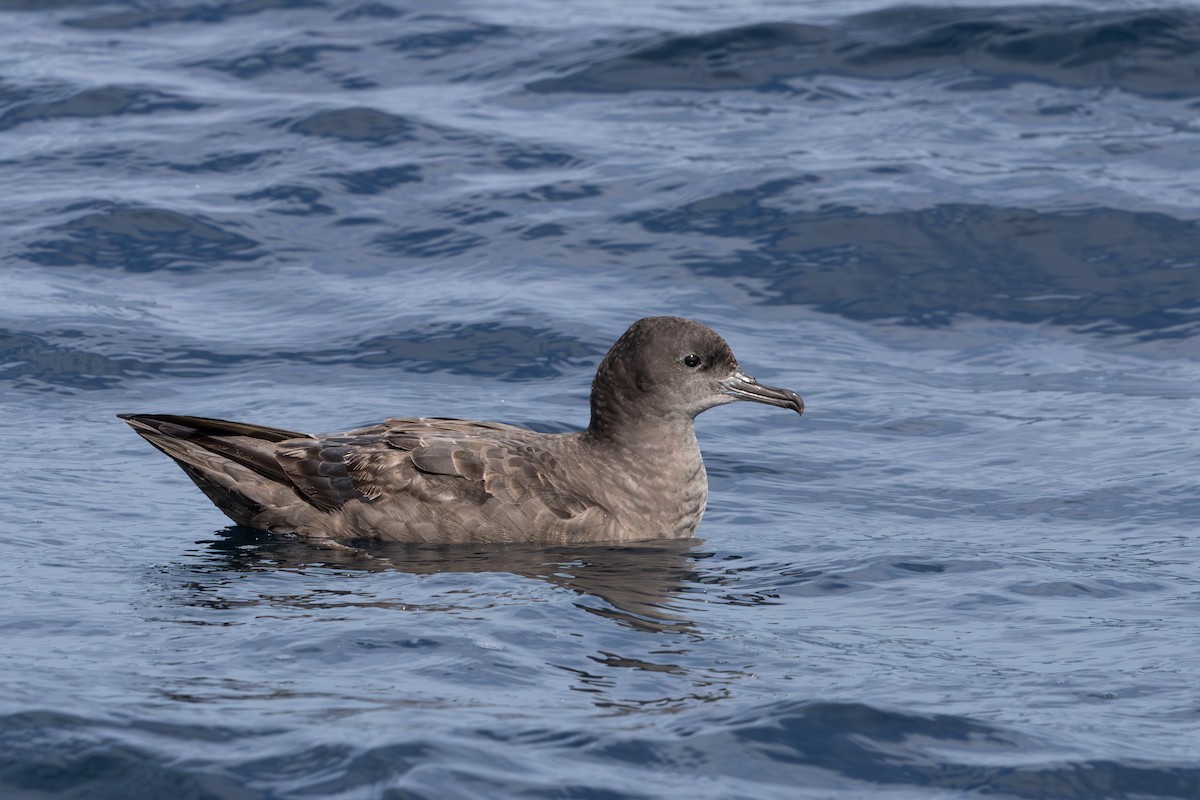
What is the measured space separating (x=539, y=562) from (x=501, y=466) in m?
0.60

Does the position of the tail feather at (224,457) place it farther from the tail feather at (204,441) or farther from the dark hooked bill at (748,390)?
the dark hooked bill at (748,390)

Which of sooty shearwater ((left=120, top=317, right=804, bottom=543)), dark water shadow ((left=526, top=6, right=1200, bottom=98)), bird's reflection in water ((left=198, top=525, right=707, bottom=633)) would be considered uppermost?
dark water shadow ((left=526, top=6, right=1200, bottom=98))

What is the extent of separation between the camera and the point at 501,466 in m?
9.43

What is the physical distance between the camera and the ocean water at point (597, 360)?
6742 millimetres

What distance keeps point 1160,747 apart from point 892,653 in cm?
132

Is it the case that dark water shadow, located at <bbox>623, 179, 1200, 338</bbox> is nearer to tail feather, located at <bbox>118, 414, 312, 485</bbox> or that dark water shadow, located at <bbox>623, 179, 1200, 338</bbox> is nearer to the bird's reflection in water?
the bird's reflection in water

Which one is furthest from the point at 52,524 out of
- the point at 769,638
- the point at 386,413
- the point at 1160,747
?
the point at 1160,747

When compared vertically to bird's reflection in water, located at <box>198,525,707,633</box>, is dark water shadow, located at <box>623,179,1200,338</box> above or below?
above

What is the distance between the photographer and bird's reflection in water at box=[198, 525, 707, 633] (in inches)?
337

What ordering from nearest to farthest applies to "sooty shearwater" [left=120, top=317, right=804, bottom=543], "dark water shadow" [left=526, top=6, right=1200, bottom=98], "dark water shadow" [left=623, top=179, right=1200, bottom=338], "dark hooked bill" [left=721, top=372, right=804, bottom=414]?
"sooty shearwater" [left=120, top=317, right=804, bottom=543]
"dark hooked bill" [left=721, top=372, right=804, bottom=414]
"dark water shadow" [left=623, top=179, right=1200, bottom=338]
"dark water shadow" [left=526, top=6, right=1200, bottom=98]

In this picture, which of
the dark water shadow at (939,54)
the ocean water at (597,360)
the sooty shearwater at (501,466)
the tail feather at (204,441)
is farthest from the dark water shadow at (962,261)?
the tail feather at (204,441)

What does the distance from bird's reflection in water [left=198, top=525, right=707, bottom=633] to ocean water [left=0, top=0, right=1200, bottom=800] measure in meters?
0.04

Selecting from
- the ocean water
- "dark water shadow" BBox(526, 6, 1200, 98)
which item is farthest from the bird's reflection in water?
"dark water shadow" BBox(526, 6, 1200, 98)

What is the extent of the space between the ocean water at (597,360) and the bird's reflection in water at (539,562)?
0.04 metres
